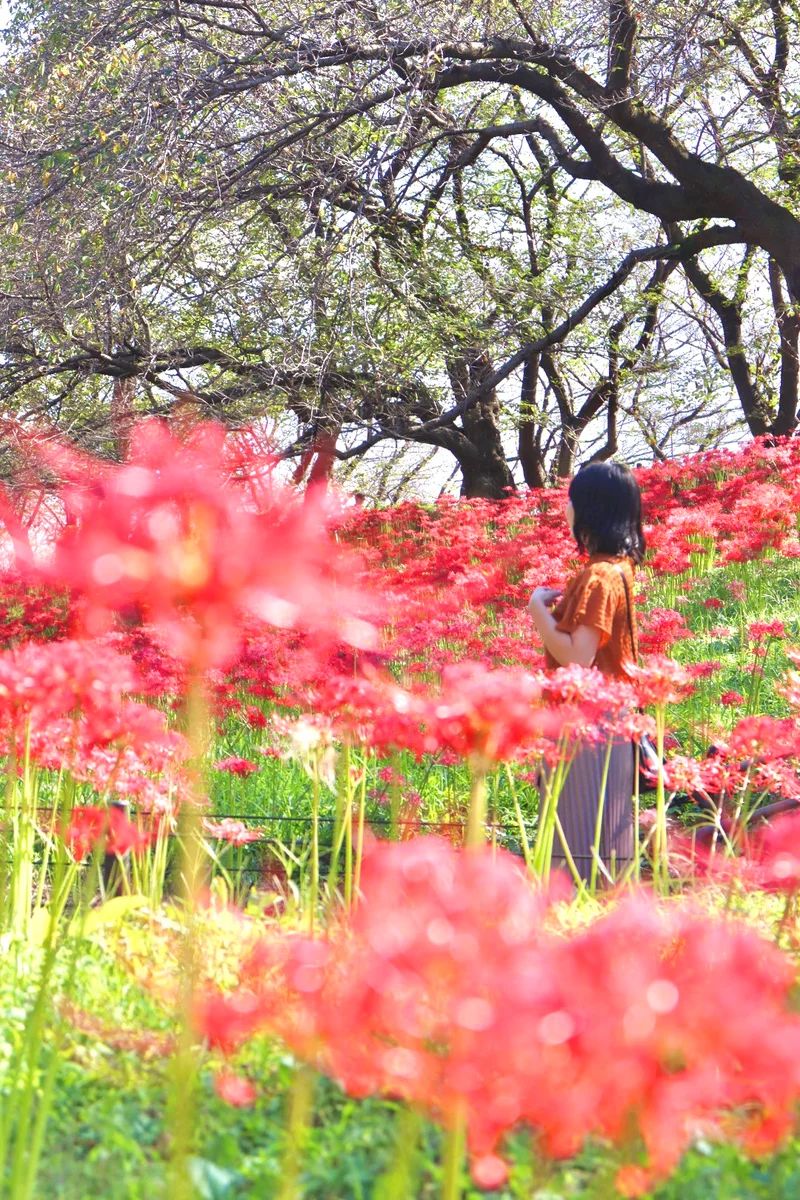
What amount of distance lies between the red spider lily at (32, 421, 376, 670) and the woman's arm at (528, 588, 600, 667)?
219cm

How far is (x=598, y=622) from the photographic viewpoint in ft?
11.3

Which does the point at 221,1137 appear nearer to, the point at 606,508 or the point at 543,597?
the point at 543,597

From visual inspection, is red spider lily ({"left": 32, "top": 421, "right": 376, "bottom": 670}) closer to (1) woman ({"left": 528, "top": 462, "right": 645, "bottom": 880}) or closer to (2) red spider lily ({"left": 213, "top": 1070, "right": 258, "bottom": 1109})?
(2) red spider lily ({"left": 213, "top": 1070, "right": 258, "bottom": 1109})

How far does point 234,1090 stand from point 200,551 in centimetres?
95

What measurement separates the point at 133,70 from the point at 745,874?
22.8 ft

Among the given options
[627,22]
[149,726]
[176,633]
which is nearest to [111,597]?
[176,633]

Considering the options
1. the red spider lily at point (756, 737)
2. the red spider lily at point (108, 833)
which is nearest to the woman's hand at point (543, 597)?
the red spider lily at point (756, 737)

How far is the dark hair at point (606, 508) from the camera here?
3.52 metres

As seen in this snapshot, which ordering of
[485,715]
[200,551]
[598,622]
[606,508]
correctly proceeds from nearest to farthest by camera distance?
1. [200,551]
2. [485,715]
3. [598,622]
4. [606,508]

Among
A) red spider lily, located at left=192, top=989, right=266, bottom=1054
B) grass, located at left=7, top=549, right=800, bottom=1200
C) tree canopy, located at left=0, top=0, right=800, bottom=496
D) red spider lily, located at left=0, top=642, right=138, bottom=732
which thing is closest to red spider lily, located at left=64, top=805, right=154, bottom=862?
grass, located at left=7, top=549, right=800, bottom=1200

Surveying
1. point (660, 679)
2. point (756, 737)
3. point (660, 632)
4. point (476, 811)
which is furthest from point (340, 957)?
point (660, 632)

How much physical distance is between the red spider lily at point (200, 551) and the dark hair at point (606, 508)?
7.67 feet

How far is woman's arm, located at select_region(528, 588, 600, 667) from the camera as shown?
345 centimetres

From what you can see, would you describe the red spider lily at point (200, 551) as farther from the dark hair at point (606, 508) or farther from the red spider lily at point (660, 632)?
the red spider lily at point (660, 632)
